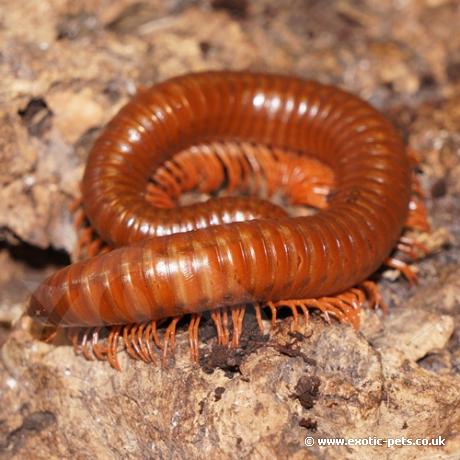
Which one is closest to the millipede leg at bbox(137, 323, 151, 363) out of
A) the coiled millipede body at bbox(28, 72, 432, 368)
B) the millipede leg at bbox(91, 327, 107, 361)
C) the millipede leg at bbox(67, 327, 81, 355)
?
the coiled millipede body at bbox(28, 72, 432, 368)

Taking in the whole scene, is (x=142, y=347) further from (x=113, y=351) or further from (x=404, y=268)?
(x=404, y=268)

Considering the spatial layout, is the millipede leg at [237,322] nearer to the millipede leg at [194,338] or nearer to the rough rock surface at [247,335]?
the rough rock surface at [247,335]

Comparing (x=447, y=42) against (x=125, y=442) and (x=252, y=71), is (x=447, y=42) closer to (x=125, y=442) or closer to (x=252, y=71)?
(x=252, y=71)

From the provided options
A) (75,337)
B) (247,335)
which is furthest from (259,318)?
(75,337)

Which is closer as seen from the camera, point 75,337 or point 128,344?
point 128,344

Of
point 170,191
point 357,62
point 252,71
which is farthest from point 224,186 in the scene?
point 357,62

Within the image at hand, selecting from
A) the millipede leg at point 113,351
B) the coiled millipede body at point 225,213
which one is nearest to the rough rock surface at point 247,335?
the millipede leg at point 113,351
